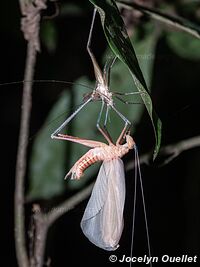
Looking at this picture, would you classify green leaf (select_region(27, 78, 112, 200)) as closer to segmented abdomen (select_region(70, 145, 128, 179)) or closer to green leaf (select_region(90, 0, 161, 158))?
segmented abdomen (select_region(70, 145, 128, 179))

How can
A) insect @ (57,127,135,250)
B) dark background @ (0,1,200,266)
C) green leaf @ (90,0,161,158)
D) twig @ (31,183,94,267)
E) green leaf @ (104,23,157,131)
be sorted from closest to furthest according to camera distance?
green leaf @ (90,0,161,158)
insect @ (57,127,135,250)
twig @ (31,183,94,267)
green leaf @ (104,23,157,131)
dark background @ (0,1,200,266)

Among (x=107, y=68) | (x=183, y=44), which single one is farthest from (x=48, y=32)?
(x=107, y=68)

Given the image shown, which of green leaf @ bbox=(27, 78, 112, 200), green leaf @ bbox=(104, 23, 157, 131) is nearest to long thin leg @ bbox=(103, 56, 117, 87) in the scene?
green leaf @ bbox=(104, 23, 157, 131)

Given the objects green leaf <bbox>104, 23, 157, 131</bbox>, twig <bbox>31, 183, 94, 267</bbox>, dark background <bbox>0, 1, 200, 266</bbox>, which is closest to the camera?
twig <bbox>31, 183, 94, 267</bbox>

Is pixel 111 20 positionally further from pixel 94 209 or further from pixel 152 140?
pixel 152 140

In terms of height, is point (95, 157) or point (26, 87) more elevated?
point (26, 87)

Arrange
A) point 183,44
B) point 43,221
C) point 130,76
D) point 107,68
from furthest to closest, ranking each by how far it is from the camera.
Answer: point 183,44, point 130,76, point 43,221, point 107,68

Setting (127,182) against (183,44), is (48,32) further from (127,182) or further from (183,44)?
(127,182)
